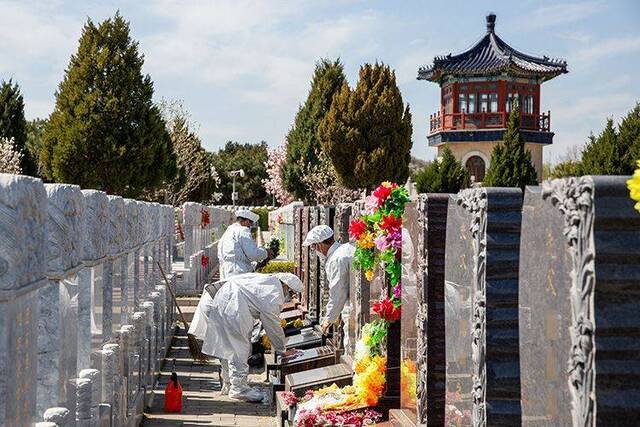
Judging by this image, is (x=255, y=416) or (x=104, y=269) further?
(x=255, y=416)

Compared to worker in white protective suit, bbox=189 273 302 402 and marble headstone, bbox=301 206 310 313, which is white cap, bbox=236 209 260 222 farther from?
marble headstone, bbox=301 206 310 313

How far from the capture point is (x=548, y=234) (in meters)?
3.35

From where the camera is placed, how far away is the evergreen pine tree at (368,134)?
3472 cm

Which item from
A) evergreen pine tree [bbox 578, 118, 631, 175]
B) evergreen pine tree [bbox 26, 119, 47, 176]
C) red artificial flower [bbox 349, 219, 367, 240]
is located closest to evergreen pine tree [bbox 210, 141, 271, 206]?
evergreen pine tree [bbox 26, 119, 47, 176]

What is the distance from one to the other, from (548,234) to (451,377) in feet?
6.04

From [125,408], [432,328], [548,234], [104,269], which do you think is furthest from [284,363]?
[548,234]

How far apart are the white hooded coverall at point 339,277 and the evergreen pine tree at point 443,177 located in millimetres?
31621

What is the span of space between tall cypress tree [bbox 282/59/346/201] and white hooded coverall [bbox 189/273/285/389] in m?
29.6

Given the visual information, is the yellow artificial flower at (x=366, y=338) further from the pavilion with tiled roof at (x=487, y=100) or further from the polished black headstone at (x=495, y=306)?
the pavilion with tiled roof at (x=487, y=100)

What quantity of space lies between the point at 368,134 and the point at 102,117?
10.6 meters

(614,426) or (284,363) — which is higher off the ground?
(614,426)

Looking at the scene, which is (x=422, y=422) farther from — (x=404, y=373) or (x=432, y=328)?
(x=404, y=373)

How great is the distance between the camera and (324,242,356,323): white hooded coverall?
32.3ft

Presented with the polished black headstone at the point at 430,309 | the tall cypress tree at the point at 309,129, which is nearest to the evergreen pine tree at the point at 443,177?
the tall cypress tree at the point at 309,129
